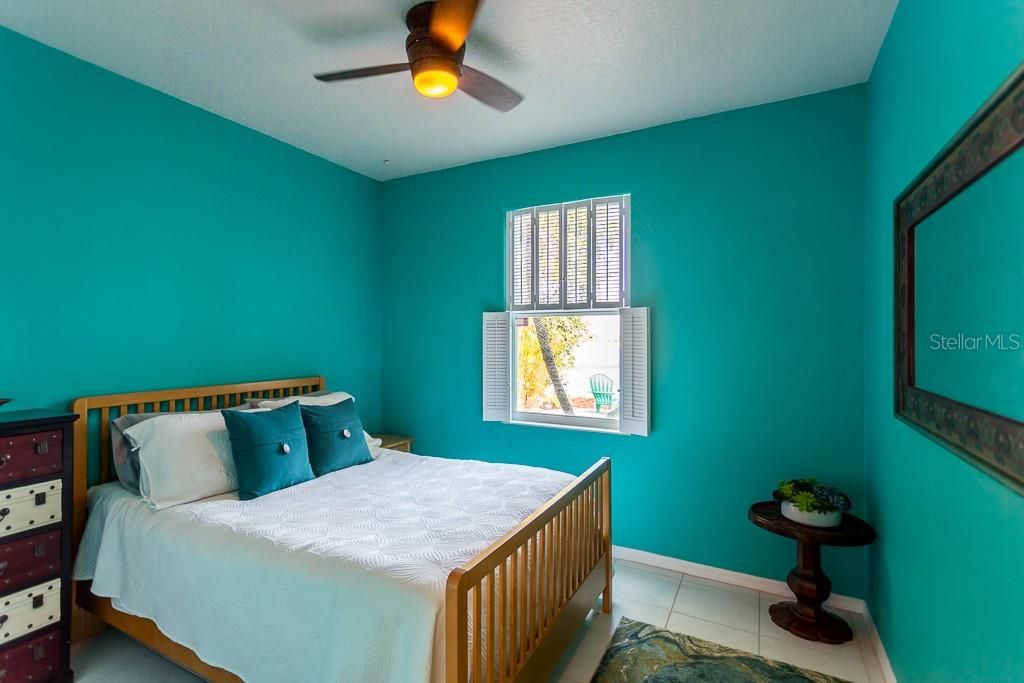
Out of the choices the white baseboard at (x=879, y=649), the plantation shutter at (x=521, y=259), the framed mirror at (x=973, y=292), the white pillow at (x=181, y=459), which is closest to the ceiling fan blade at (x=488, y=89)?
the plantation shutter at (x=521, y=259)

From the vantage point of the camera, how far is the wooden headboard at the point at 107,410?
238 cm

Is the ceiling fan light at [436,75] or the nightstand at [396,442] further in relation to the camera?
the nightstand at [396,442]

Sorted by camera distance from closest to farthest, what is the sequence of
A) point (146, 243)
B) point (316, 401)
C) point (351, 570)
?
1. point (351, 570)
2. point (146, 243)
3. point (316, 401)

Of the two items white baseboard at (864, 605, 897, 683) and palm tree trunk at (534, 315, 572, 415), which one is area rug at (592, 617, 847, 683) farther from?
palm tree trunk at (534, 315, 572, 415)

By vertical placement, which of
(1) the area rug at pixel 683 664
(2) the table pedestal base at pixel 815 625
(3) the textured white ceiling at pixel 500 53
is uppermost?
(3) the textured white ceiling at pixel 500 53

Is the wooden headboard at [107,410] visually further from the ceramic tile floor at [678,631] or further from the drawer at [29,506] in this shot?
the ceramic tile floor at [678,631]

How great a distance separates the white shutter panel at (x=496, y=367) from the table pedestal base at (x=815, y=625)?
2035mm

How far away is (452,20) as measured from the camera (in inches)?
71.6

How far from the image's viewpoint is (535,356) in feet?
12.4

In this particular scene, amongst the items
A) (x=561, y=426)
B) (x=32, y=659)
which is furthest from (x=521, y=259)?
(x=32, y=659)

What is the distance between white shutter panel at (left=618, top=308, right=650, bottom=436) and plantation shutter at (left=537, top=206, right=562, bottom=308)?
Answer: 0.57 m

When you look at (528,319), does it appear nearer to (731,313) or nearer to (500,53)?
(731,313)

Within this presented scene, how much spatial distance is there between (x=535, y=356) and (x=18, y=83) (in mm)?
3151

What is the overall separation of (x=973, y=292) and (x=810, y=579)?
5.93ft
